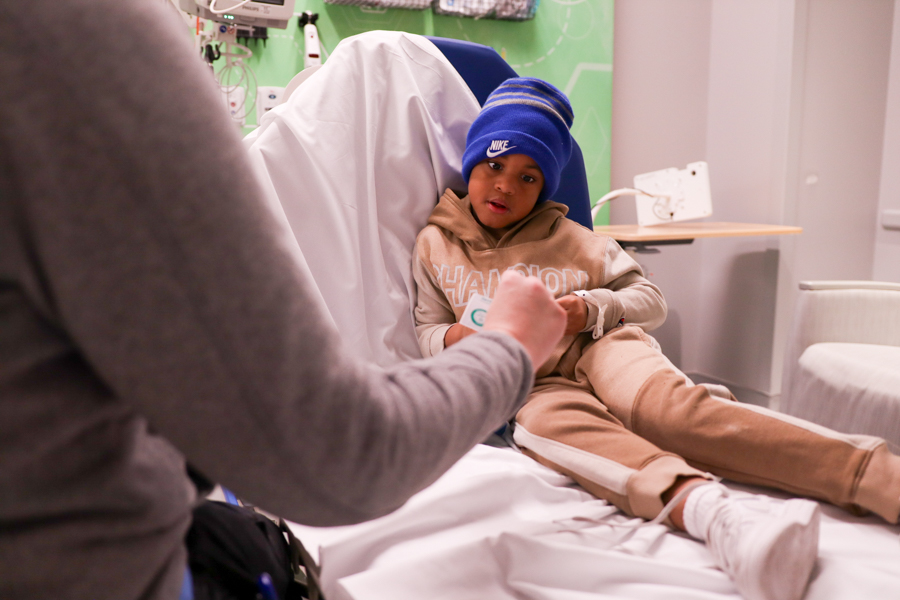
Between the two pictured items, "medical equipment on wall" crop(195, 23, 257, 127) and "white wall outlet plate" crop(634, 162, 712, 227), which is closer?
"medical equipment on wall" crop(195, 23, 257, 127)

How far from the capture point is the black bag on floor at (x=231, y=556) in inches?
19.5

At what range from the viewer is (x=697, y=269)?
2881mm

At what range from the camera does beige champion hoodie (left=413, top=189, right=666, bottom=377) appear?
47.7 inches

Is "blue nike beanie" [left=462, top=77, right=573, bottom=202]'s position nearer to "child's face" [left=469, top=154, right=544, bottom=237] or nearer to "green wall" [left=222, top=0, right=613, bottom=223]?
"child's face" [left=469, top=154, right=544, bottom=237]

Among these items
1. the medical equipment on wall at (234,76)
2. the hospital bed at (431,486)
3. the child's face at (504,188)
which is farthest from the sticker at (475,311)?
the medical equipment on wall at (234,76)

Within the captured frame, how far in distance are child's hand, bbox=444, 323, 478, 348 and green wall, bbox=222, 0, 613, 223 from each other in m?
1.63

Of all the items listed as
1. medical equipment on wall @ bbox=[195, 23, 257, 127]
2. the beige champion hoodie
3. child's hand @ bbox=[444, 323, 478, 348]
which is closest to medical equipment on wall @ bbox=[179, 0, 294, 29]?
medical equipment on wall @ bbox=[195, 23, 257, 127]

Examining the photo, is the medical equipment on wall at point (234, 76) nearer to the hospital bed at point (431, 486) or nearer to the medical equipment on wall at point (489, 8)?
the medical equipment on wall at point (489, 8)

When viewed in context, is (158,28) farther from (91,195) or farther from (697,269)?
(697,269)

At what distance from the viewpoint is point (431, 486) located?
798 millimetres

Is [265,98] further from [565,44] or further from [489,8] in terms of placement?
[565,44]

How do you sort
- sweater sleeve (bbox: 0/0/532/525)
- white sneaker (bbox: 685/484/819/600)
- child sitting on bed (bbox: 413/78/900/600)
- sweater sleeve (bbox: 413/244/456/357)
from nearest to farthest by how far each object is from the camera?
sweater sleeve (bbox: 0/0/532/525), white sneaker (bbox: 685/484/819/600), child sitting on bed (bbox: 413/78/900/600), sweater sleeve (bbox: 413/244/456/357)

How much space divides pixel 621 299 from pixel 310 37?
1637 millimetres

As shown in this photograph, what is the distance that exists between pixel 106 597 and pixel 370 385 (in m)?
0.20
